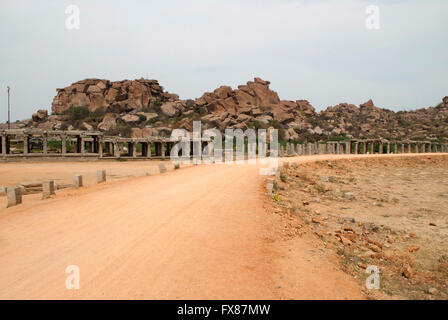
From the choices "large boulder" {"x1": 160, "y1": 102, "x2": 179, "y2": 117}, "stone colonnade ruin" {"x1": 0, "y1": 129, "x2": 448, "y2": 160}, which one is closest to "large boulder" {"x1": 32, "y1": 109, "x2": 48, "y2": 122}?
"stone colonnade ruin" {"x1": 0, "y1": 129, "x2": 448, "y2": 160}

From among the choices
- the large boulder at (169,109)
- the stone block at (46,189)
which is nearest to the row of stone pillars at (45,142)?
the stone block at (46,189)

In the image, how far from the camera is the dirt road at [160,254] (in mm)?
4156

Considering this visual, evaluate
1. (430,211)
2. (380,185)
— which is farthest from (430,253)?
(380,185)

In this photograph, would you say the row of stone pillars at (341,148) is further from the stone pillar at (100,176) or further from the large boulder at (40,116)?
the large boulder at (40,116)

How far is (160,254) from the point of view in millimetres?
5180

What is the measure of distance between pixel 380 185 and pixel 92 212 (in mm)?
15574

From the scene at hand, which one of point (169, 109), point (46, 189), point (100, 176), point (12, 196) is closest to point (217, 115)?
point (169, 109)

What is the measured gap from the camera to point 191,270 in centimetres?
462

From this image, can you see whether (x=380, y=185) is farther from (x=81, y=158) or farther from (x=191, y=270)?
(x=81, y=158)

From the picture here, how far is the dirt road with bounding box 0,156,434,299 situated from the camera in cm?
416

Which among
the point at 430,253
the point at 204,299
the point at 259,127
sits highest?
the point at 259,127

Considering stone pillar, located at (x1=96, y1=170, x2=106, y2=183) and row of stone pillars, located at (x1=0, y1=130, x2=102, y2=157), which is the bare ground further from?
row of stone pillars, located at (x1=0, y1=130, x2=102, y2=157)

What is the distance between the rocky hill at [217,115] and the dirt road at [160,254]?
48284 millimetres

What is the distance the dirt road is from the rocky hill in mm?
48284
